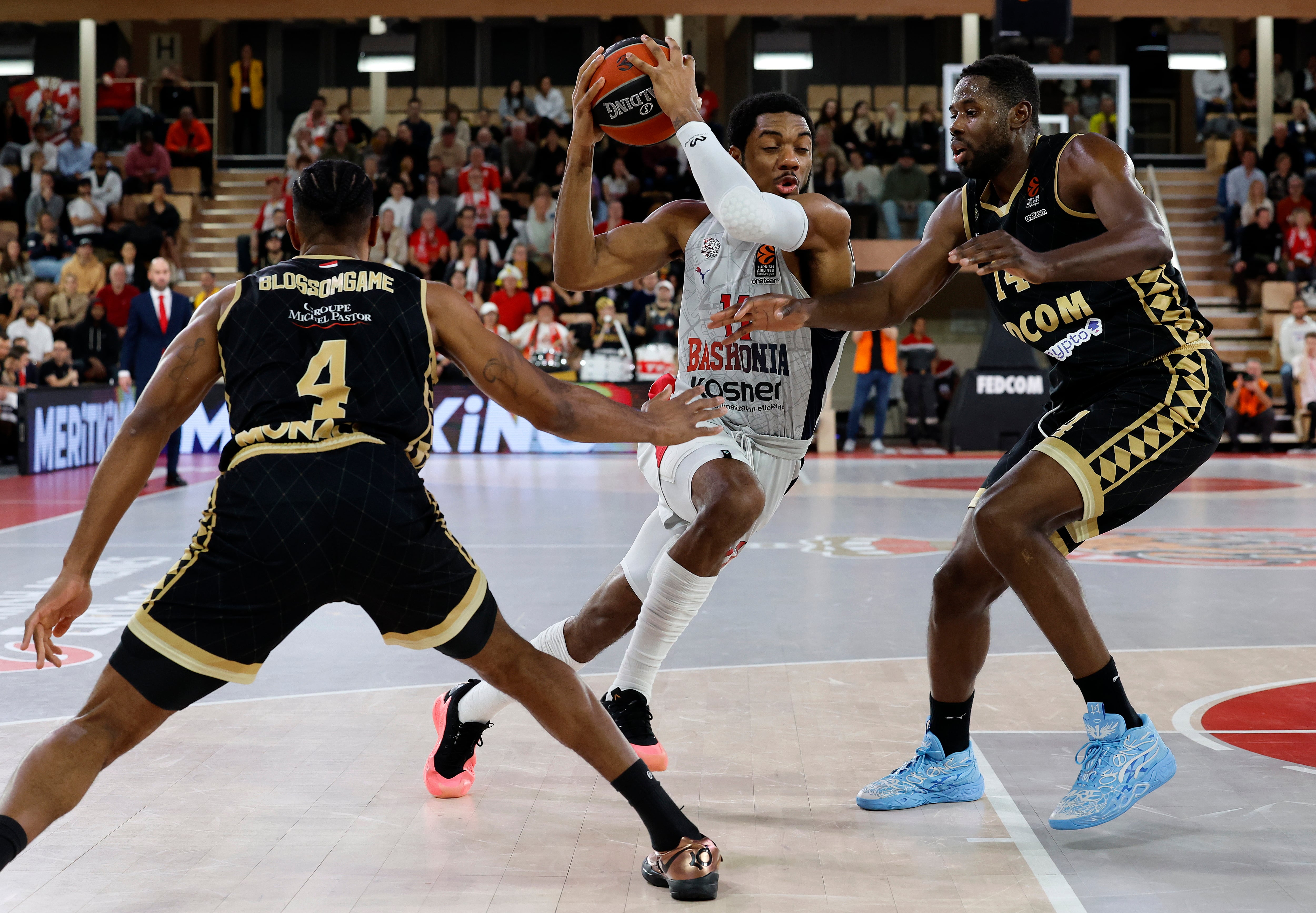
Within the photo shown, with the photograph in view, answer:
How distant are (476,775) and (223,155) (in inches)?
813

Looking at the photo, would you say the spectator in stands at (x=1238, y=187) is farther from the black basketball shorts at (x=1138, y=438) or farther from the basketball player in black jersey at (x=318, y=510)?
the basketball player in black jersey at (x=318, y=510)

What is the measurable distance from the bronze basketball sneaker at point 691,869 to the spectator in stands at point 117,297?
1411 cm

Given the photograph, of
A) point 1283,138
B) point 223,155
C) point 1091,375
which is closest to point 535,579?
point 1091,375

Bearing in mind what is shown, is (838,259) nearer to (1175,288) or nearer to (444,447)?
(1175,288)

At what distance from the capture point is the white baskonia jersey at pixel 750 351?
12.9 ft

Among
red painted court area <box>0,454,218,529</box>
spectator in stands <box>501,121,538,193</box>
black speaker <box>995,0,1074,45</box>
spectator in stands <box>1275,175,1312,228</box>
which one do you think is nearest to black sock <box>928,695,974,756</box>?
red painted court area <box>0,454,218,529</box>

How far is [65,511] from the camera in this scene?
383 inches

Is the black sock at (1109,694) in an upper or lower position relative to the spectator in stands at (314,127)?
lower

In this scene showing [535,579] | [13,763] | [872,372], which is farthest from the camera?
[872,372]

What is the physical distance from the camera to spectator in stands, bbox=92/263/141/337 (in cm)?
1540

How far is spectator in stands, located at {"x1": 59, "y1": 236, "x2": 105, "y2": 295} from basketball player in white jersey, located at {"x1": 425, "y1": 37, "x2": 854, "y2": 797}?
13.9 metres

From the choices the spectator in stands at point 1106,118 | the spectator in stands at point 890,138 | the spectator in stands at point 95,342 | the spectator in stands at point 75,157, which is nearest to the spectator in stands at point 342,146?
the spectator in stands at point 75,157

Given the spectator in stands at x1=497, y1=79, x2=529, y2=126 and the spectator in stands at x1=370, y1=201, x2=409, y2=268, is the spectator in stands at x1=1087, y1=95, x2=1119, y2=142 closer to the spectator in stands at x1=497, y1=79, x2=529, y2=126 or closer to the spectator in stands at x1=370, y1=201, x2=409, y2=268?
the spectator in stands at x1=497, y1=79, x2=529, y2=126

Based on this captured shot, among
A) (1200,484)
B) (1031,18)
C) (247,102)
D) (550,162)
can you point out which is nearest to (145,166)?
(247,102)
